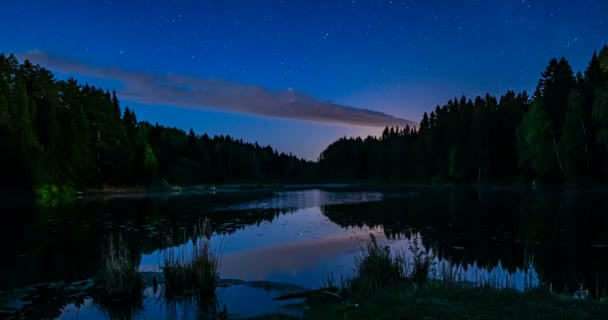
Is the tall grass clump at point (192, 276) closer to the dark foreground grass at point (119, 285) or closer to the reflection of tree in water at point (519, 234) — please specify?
the dark foreground grass at point (119, 285)

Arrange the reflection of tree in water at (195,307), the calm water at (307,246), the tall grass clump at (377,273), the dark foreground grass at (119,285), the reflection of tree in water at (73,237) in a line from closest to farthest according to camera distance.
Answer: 1. the reflection of tree in water at (195,307)
2. the tall grass clump at (377,273)
3. the dark foreground grass at (119,285)
4. the calm water at (307,246)
5. the reflection of tree in water at (73,237)

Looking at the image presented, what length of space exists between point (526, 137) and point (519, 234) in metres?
56.0

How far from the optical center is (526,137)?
74.4 metres

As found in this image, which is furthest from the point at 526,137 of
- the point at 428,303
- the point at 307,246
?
the point at 428,303

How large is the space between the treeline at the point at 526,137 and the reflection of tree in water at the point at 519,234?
2675 cm

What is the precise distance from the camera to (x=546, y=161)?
69.7 metres

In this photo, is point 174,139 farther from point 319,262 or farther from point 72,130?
point 319,262

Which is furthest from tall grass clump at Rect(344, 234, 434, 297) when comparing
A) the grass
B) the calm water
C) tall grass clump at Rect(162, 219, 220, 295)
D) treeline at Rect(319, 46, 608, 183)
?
the grass

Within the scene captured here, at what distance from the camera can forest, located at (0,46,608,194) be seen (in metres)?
64.9

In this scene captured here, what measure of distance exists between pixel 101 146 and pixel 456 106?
91.3 m

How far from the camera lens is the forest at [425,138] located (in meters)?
64.9

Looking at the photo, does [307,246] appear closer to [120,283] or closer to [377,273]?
[377,273]

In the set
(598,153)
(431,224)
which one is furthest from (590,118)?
→ (431,224)

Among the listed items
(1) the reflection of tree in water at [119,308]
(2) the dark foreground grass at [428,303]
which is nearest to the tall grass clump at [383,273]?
(2) the dark foreground grass at [428,303]
